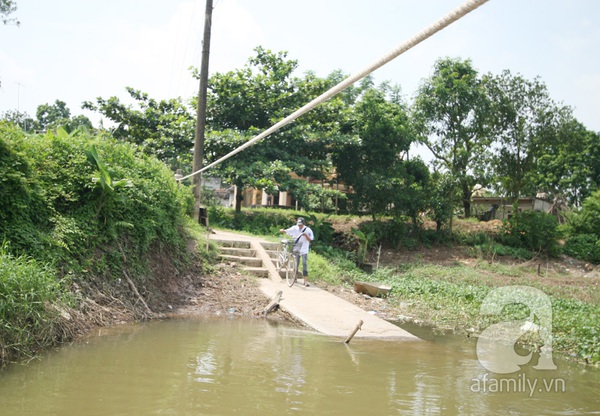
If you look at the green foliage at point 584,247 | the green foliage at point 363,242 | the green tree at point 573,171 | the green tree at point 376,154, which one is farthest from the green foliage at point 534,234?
the green tree at point 573,171

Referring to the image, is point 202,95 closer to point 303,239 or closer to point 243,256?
point 243,256

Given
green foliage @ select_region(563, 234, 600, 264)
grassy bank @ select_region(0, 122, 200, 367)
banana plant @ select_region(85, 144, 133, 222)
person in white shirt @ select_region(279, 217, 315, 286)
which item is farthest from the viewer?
green foliage @ select_region(563, 234, 600, 264)

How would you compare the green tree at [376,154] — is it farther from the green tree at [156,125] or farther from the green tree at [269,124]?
the green tree at [156,125]

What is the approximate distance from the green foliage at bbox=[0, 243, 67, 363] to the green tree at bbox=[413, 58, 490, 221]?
1782 centimetres

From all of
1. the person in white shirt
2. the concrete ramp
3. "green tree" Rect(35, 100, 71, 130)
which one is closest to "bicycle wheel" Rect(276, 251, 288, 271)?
the person in white shirt

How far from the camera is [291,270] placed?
471 inches

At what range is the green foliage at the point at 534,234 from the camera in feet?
73.2

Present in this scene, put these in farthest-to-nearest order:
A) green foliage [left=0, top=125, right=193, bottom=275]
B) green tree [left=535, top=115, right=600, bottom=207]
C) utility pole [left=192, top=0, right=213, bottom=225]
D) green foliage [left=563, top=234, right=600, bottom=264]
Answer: green tree [left=535, top=115, right=600, bottom=207]
green foliage [left=563, top=234, right=600, bottom=264]
utility pole [left=192, top=0, right=213, bottom=225]
green foliage [left=0, top=125, right=193, bottom=275]

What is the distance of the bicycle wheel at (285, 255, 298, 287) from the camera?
1168cm

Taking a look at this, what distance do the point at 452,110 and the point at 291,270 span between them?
1257cm

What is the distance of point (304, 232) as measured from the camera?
1204 cm

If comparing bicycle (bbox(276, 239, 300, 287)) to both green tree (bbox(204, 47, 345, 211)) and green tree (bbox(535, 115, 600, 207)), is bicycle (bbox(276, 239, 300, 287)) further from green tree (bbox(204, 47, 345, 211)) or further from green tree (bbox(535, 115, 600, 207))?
green tree (bbox(535, 115, 600, 207))

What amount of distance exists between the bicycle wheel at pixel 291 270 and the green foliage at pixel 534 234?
46.6 ft

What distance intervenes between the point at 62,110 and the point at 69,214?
55200mm
